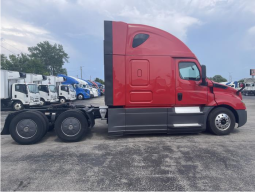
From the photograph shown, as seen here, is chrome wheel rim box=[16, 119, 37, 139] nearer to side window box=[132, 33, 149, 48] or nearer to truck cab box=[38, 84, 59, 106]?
side window box=[132, 33, 149, 48]

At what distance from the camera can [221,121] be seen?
6020 mm

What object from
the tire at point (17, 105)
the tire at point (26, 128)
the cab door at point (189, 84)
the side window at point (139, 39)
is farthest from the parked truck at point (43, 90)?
the cab door at point (189, 84)

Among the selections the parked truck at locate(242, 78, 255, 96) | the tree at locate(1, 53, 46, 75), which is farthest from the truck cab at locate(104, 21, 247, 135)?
the tree at locate(1, 53, 46, 75)

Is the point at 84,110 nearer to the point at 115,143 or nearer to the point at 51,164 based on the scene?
the point at 115,143

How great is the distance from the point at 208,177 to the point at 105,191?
1.91m

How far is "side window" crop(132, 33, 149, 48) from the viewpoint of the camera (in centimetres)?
557

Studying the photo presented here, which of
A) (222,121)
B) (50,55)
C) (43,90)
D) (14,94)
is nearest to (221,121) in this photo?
(222,121)

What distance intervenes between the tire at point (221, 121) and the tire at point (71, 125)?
160 inches

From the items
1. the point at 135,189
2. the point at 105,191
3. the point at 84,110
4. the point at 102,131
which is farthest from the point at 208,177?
the point at 102,131

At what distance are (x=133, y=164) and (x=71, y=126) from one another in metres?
2.45

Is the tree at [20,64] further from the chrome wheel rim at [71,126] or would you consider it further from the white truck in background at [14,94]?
the chrome wheel rim at [71,126]

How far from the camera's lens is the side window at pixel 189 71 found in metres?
5.76

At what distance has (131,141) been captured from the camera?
555cm

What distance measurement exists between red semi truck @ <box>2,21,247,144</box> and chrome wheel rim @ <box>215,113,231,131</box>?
0.03 m
